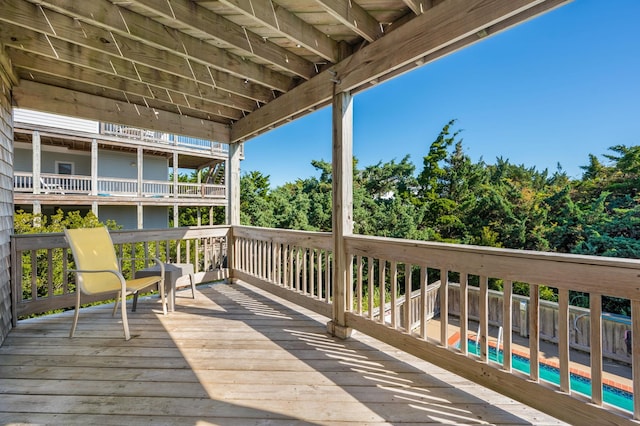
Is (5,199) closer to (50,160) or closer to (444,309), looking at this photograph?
(444,309)

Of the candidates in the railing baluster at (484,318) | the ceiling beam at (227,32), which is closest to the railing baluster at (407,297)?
the railing baluster at (484,318)

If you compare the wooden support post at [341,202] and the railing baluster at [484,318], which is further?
the wooden support post at [341,202]

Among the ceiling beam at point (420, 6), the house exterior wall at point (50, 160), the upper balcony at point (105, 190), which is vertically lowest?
the upper balcony at point (105, 190)

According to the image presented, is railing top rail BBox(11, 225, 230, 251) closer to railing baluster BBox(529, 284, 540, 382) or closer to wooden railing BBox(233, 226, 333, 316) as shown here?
wooden railing BBox(233, 226, 333, 316)

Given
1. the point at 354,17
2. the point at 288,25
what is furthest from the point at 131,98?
the point at 354,17

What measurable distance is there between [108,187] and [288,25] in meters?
10.7

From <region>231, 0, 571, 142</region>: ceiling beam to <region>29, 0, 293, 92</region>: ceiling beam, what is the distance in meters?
0.56

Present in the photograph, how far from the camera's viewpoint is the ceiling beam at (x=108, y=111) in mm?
3105

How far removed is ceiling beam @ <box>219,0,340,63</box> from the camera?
2051 mm

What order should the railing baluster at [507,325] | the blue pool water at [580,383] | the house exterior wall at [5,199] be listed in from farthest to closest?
the blue pool water at [580,383]
the house exterior wall at [5,199]
the railing baluster at [507,325]

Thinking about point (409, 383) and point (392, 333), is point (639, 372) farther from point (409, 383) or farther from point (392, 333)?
point (392, 333)

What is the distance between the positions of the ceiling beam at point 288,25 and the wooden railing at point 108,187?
9.93m

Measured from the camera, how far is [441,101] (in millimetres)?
17094

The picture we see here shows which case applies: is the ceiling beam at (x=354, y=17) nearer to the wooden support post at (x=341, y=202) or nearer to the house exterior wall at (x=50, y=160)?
the wooden support post at (x=341, y=202)
